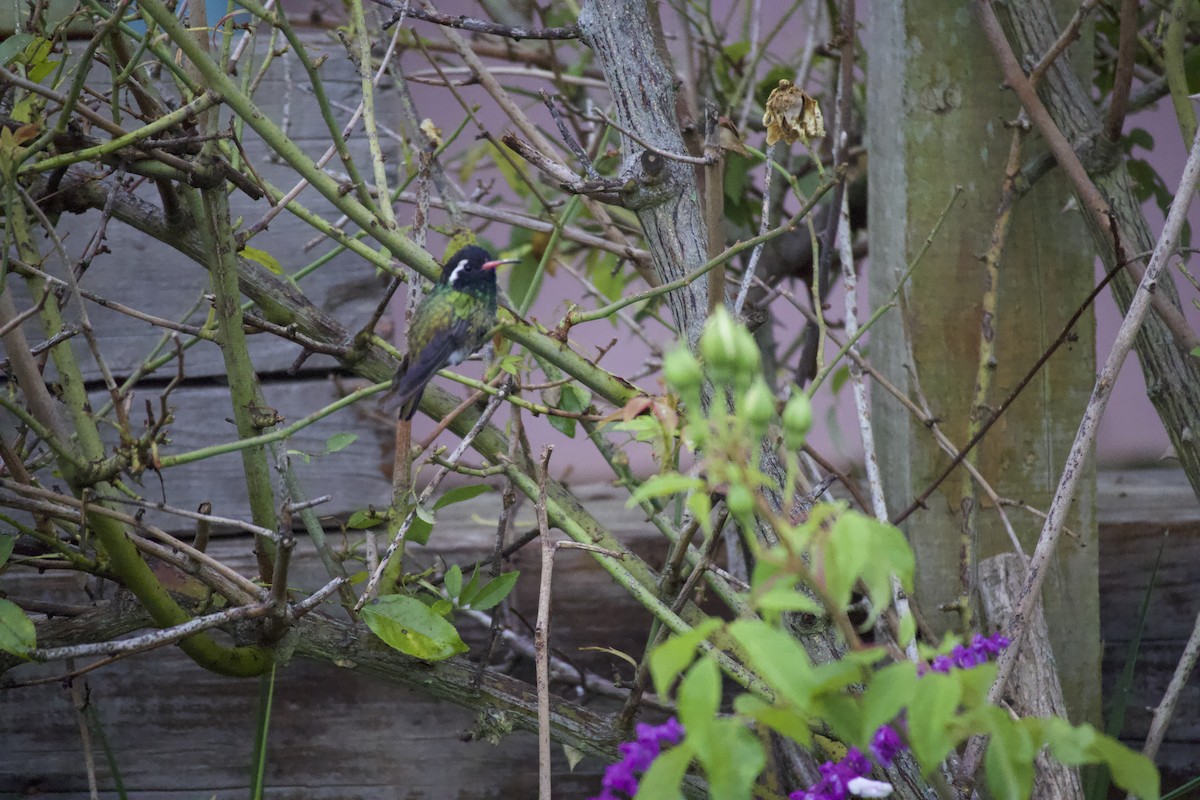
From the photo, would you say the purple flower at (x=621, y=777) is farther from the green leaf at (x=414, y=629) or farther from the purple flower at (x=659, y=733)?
the green leaf at (x=414, y=629)

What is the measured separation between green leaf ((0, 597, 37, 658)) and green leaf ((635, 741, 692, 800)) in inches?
29.3

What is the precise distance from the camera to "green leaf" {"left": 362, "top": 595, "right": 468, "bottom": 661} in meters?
1.13

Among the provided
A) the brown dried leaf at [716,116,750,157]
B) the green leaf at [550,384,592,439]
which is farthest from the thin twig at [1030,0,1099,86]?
the green leaf at [550,384,592,439]

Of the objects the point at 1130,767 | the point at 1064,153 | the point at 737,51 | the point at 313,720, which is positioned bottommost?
the point at 313,720

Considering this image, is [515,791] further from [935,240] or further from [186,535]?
[935,240]

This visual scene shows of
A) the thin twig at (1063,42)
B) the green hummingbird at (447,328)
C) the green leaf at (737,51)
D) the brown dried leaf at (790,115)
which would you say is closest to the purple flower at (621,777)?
the green hummingbird at (447,328)

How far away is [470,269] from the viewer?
129 centimetres

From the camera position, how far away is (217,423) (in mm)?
1771

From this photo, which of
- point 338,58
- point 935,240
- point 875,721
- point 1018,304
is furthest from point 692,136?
point 875,721

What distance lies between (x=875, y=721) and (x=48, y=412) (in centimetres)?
95

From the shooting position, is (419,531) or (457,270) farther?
(419,531)

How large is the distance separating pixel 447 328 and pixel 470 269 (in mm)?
117

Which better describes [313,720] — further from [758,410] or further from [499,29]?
[758,410]

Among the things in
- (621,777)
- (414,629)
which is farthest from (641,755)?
(414,629)
